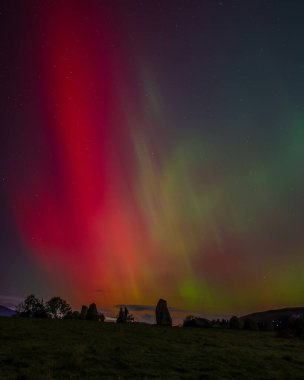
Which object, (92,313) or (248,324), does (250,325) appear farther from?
(92,313)

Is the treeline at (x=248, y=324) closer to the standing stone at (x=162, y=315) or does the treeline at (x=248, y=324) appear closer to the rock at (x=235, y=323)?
the rock at (x=235, y=323)

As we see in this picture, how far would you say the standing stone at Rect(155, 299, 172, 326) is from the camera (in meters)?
68.3

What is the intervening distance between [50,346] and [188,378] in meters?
11.8

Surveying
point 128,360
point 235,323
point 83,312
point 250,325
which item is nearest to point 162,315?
point 235,323

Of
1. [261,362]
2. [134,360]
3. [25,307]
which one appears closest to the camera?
[134,360]

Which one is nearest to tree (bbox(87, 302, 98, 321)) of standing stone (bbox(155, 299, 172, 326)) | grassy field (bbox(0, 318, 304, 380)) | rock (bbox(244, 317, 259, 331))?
standing stone (bbox(155, 299, 172, 326))

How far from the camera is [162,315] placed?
2726 inches

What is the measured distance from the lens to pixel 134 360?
23.5m

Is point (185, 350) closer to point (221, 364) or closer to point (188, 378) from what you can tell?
point (221, 364)


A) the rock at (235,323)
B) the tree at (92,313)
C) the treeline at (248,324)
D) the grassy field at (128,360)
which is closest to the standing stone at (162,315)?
the treeline at (248,324)

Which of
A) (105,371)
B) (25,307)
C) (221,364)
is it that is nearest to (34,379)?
(105,371)

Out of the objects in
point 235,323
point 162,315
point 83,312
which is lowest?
point 235,323

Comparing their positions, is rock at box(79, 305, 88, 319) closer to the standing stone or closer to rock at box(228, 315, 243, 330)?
the standing stone

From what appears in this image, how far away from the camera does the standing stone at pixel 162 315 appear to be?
68.3 metres
